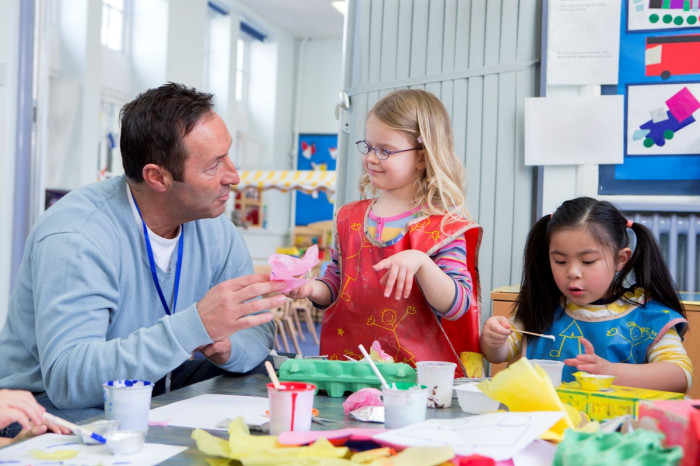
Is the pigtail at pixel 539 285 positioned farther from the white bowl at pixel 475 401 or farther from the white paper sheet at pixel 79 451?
the white paper sheet at pixel 79 451

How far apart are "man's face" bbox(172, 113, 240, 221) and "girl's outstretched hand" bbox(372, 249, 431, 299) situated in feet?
1.60

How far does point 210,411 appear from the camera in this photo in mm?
1322

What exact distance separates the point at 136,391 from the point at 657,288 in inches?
57.2

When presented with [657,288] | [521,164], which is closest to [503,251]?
[521,164]

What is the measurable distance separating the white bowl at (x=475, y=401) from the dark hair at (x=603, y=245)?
81 centimetres

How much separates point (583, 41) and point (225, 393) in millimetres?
2486

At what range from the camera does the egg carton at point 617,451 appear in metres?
0.83

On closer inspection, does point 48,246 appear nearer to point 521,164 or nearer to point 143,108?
point 143,108

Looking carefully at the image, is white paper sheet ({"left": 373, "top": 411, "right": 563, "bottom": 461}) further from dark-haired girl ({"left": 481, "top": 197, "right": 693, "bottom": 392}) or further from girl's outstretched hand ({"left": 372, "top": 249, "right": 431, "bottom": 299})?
dark-haired girl ({"left": 481, "top": 197, "right": 693, "bottom": 392})

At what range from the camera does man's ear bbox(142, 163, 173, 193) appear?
6.19 feet

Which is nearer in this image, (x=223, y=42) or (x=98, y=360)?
(x=98, y=360)

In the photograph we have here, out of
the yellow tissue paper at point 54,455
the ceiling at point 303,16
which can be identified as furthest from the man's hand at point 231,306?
the ceiling at point 303,16

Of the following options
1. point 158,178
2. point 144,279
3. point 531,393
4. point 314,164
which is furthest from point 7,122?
point 314,164

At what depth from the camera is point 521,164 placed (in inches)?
134
